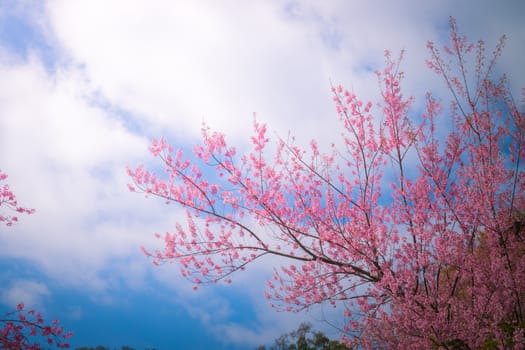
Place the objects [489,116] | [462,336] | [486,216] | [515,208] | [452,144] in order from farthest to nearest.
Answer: [452,144] < [489,116] < [515,208] < [486,216] < [462,336]

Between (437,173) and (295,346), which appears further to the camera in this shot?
(295,346)

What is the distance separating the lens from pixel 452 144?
7766mm

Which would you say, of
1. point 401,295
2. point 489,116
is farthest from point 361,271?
point 489,116

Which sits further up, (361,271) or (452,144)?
(452,144)

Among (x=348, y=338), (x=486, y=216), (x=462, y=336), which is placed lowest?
(x=462, y=336)

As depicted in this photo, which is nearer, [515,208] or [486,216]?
[486,216]

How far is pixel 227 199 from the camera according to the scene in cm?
739

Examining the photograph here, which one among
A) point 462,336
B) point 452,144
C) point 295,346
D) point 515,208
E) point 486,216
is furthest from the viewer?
point 295,346

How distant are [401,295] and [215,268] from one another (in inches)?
152

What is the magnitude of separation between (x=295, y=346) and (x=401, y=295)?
3465 cm

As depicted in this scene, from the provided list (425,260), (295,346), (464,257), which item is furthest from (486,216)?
Answer: (295,346)

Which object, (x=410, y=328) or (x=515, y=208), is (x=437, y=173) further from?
(x=410, y=328)

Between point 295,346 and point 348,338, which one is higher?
point 295,346

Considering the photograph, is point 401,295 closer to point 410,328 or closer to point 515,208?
point 410,328
